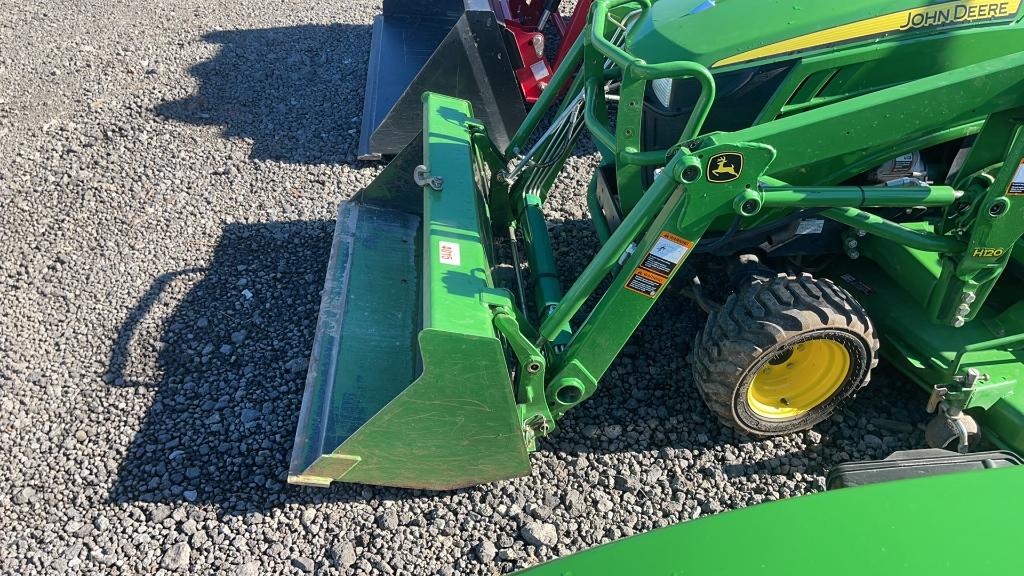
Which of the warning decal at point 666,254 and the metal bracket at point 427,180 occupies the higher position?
the warning decal at point 666,254

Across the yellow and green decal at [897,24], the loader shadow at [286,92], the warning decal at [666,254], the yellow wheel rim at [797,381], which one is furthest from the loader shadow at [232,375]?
the yellow and green decal at [897,24]

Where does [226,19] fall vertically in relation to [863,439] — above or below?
below

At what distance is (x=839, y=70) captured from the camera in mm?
3219

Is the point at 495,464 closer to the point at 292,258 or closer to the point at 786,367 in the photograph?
the point at 786,367

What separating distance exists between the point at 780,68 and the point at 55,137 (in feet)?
16.5

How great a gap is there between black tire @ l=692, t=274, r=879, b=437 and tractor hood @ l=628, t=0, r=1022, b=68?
93 cm

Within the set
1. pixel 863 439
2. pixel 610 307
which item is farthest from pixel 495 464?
pixel 863 439

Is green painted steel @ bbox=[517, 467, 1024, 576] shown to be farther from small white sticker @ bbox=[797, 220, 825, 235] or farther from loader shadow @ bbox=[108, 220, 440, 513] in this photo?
small white sticker @ bbox=[797, 220, 825, 235]

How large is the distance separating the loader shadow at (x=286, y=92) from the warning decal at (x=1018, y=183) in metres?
4.06

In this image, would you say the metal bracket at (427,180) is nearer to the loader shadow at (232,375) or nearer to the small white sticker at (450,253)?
the small white sticker at (450,253)

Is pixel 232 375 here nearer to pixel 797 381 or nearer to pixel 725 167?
pixel 725 167

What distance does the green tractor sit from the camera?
2879 millimetres

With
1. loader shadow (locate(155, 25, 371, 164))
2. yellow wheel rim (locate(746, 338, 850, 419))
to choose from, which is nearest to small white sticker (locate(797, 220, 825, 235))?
yellow wheel rim (locate(746, 338, 850, 419))

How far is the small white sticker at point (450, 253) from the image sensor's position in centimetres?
317
